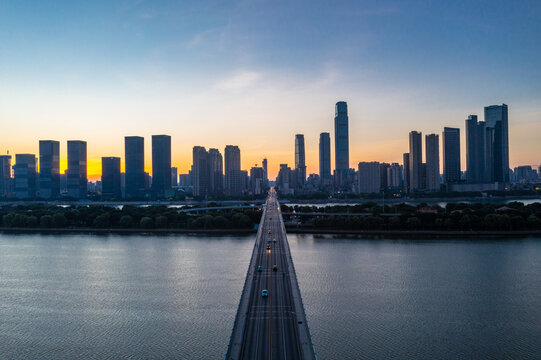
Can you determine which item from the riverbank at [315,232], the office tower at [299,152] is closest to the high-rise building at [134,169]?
the riverbank at [315,232]

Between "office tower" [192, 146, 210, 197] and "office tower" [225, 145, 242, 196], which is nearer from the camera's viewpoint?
"office tower" [192, 146, 210, 197]

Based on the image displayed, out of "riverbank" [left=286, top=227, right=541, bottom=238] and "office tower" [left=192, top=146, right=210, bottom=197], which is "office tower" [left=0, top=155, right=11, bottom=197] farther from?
"riverbank" [left=286, top=227, right=541, bottom=238]

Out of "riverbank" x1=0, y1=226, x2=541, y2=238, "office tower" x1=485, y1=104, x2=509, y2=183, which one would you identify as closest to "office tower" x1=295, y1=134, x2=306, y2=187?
"office tower" x1=485, y1=104, x2=509, y2=183

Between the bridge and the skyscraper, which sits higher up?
the skyscraper

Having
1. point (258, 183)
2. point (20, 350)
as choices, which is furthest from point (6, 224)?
point (258, 183)

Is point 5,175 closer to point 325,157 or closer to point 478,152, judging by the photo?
point 325,157
